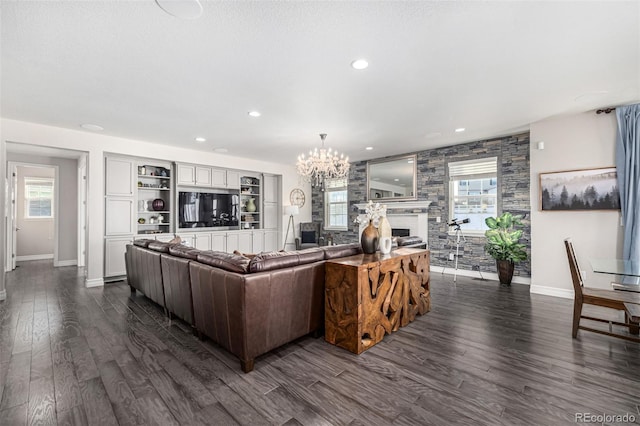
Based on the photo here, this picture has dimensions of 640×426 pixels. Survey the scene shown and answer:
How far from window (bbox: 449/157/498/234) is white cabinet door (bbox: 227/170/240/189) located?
16.9 ft

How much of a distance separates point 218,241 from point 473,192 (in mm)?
5865

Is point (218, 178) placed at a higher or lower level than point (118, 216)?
higher

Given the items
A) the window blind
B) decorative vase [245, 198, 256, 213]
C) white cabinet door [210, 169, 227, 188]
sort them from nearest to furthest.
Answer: the window blind < white cabinet door [210, 169, 227, 188] < decorative vase [245, 198, 256, 213]

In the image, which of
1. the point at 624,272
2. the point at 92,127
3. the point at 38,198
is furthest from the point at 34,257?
the point at 624,272

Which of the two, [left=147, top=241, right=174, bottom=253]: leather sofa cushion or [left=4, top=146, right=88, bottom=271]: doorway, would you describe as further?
[left=4, top=146, right=88, bottom=271]: doorway

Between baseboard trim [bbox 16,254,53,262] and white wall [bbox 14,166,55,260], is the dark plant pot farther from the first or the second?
baseboard trim [bbox 16,254,53,262]

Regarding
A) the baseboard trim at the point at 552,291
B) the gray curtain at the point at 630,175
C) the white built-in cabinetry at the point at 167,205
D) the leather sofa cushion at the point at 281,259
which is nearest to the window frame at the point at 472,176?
the baseboard trim at the point at 552,291

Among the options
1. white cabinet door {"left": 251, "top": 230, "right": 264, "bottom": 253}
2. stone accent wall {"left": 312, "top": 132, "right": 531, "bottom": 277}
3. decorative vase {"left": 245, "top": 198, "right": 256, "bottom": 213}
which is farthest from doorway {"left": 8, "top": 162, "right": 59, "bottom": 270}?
stone accent wall {"left": 312, "top": 132, "right": 531, "bottom": 277}

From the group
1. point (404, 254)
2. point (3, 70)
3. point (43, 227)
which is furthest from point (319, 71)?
point (43, 227)

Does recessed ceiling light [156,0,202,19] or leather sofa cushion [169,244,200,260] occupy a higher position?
recessed ceiling light [156,0,202,19]

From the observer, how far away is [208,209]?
267 inches

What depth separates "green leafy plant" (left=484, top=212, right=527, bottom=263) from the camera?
483cm

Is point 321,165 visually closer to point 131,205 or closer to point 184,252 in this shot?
point 184,252

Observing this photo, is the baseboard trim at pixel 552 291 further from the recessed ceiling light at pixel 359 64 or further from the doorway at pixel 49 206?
the doorway at pixel 49 206
